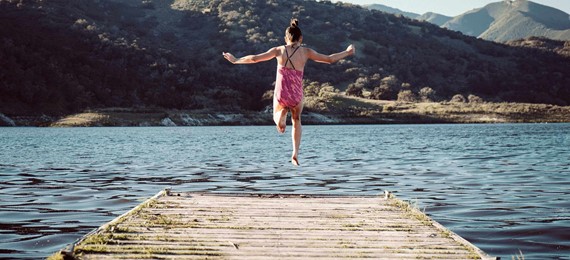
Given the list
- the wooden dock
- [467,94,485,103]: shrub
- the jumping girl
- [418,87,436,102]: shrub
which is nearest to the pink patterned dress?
the jumping girl

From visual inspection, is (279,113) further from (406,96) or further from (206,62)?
(206,62)

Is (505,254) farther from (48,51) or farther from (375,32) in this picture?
(375,32)

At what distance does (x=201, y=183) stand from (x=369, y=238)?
47.8 feet

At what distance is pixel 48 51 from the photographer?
129625mm

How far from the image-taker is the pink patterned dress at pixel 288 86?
11.4 m

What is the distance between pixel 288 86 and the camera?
11.5 m

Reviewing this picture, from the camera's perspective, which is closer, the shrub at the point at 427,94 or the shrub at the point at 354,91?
the shrub at the point at 354,91

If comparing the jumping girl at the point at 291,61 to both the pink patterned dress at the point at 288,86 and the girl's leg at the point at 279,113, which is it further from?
the girl's leg at the point at 279,113

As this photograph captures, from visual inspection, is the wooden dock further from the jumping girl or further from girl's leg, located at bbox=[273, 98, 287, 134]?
the jumping girl

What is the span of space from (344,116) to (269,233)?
127 m

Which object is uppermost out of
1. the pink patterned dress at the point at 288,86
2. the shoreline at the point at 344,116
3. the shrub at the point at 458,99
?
the pink patterned dress at the point at 288,86

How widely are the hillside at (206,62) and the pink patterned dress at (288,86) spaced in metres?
112

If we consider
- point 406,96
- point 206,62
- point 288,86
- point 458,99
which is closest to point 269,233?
point 288,86

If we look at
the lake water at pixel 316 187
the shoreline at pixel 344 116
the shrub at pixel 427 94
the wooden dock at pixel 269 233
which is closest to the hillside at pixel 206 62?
the shrub at pixel 427 94
